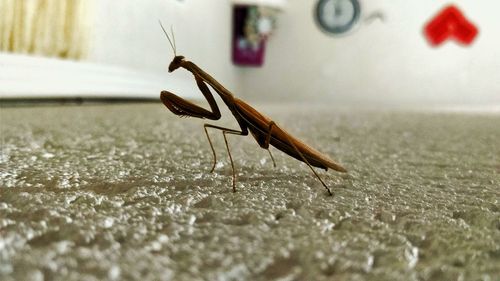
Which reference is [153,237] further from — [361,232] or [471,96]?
[471,96]

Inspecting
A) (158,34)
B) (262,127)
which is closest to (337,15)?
(158,34)

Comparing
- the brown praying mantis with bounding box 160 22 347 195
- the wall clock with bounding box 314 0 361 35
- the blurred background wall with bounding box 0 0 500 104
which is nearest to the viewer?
the brown praying mantis with bounding box 160 22 347 195

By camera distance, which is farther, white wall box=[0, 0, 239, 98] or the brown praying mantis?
white wall box=[0, 0, 239, 98]

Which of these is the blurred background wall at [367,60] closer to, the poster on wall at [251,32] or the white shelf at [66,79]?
the poster on wall at [251,32]

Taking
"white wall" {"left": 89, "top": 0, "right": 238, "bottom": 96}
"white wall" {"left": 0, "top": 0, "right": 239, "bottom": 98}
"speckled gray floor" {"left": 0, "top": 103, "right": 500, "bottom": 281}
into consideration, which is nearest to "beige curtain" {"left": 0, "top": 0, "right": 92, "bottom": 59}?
"white wall" {"left": 0, "top": 0, "right": 239, "bottom": 98}

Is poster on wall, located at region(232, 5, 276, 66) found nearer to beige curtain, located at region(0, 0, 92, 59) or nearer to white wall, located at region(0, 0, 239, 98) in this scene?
white wall, located at region(0, 0, 239, 98)

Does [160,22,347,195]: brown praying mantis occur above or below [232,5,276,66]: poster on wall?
below

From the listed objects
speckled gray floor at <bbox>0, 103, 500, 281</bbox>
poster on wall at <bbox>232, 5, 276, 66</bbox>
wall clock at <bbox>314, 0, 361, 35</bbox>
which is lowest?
speckled gray floor at <bbox>0, 103, 500, 281</bbox>
